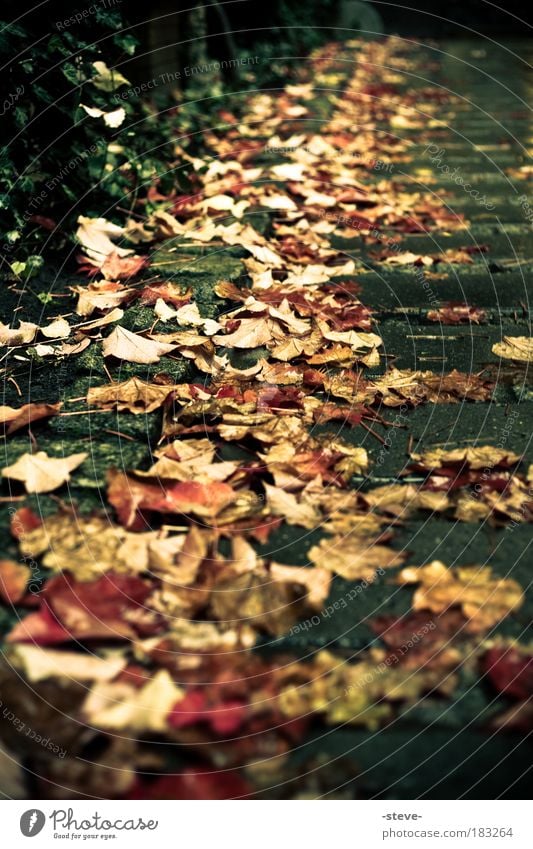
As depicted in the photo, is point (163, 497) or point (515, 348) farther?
point (515, 348)

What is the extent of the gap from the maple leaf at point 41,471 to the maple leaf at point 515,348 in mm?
971

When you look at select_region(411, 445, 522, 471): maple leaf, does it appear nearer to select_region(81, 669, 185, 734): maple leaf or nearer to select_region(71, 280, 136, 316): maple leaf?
select_region(81, 669, 185, 734): maple leaf

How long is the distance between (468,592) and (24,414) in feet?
2.79

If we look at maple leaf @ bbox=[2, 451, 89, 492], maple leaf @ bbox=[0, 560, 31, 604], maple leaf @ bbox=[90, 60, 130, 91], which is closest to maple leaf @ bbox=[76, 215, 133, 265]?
maple leaf @ bbox=[90, 60, 130, 91]

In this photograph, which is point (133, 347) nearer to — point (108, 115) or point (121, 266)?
point (121, 266)

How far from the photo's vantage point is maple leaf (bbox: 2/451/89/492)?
125cm

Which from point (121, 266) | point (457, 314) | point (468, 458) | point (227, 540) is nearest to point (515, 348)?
point (457, 314)

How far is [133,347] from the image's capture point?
66.2 inches

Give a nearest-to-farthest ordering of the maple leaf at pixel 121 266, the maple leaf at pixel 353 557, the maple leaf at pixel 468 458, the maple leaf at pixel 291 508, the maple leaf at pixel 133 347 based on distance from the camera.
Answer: the maple leaf at pixel 353 557 → the maple leaf at pixel 291 508 → the maple leaf at pixel 468 458 → the maple leaf at pixel 133 347 → the maple leaf at pixel 121 266

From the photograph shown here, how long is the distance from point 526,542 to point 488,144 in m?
3.26

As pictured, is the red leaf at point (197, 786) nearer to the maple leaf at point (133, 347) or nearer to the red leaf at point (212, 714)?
the red leaf at point (212, 714)

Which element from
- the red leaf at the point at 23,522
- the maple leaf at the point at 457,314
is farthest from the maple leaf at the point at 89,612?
the maple leaf at the point at 457,314

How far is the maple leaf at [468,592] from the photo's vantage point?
1031 millimetres

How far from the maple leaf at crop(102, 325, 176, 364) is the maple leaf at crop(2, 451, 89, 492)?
16.0 inches
